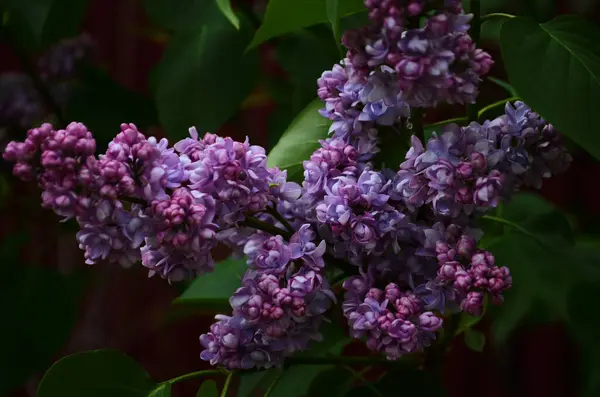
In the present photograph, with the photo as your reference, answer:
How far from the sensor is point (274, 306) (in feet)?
1.30

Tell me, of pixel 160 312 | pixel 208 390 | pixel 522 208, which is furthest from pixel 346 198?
pixel 160 312

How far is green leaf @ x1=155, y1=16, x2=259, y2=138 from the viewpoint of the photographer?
0.68m

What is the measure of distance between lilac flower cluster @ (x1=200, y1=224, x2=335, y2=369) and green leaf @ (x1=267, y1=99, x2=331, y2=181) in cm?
7

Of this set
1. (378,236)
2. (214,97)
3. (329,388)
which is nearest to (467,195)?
(378,236)

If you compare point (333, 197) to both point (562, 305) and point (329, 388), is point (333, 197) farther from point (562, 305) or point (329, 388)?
point (562, 305)

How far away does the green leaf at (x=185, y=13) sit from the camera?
669 mm

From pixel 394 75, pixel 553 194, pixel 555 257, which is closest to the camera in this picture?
pixel 394 75

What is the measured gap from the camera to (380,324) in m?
0.40

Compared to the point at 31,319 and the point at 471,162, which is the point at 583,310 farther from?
the point at 31,319

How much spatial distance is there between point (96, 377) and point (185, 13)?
0.31 metres

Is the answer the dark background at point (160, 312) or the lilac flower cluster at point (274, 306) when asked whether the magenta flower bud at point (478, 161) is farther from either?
the dark background at point (160, 312)

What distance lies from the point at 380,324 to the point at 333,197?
63 mm

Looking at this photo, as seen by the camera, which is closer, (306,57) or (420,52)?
(420,52)

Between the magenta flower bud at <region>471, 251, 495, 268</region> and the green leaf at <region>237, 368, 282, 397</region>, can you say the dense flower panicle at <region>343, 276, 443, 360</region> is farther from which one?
the green leaf at <region>237, 368, 282, 397</region>
